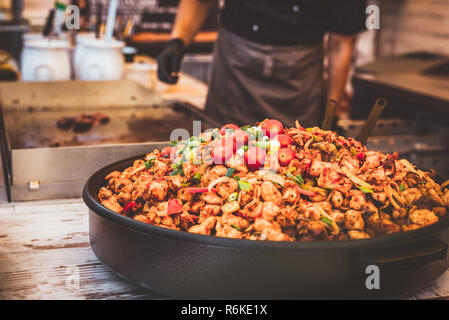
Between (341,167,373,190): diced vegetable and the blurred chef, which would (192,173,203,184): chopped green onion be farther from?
the blurred chef

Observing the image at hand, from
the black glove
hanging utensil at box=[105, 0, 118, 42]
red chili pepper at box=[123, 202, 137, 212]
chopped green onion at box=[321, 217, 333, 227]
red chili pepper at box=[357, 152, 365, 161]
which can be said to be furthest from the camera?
hanging utensil at box=[105, 0, 118, 42]

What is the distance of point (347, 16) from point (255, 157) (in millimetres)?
1613

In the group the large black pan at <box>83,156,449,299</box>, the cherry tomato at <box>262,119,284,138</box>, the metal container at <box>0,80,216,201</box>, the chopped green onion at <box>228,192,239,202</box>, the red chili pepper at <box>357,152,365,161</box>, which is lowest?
the metal container at <box>0,80,216,201</box>

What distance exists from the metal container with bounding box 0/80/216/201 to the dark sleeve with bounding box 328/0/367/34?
838mm

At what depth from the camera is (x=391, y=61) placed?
150 inches

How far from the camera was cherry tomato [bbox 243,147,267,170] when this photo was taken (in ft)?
3.44

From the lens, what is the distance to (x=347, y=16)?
2422mm

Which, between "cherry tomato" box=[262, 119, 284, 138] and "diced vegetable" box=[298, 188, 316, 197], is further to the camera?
"cherry tomato" box=[262, 119, 284, 138]

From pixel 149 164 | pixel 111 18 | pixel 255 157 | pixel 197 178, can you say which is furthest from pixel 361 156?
pixel 111 18

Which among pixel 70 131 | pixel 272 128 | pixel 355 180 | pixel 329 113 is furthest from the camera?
pixel 70 131

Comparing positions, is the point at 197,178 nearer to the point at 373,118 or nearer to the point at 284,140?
the point at 284,140

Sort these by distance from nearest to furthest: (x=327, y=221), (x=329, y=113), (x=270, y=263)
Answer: (x=270, y=263)
(x=327, y=221)
(x=329, y=113)

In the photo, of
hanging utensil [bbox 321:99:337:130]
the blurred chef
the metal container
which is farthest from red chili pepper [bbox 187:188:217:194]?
the blurred chef

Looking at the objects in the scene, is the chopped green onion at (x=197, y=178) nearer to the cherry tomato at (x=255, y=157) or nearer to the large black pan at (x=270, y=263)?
the cherry tomato at (x=255, y=157)
